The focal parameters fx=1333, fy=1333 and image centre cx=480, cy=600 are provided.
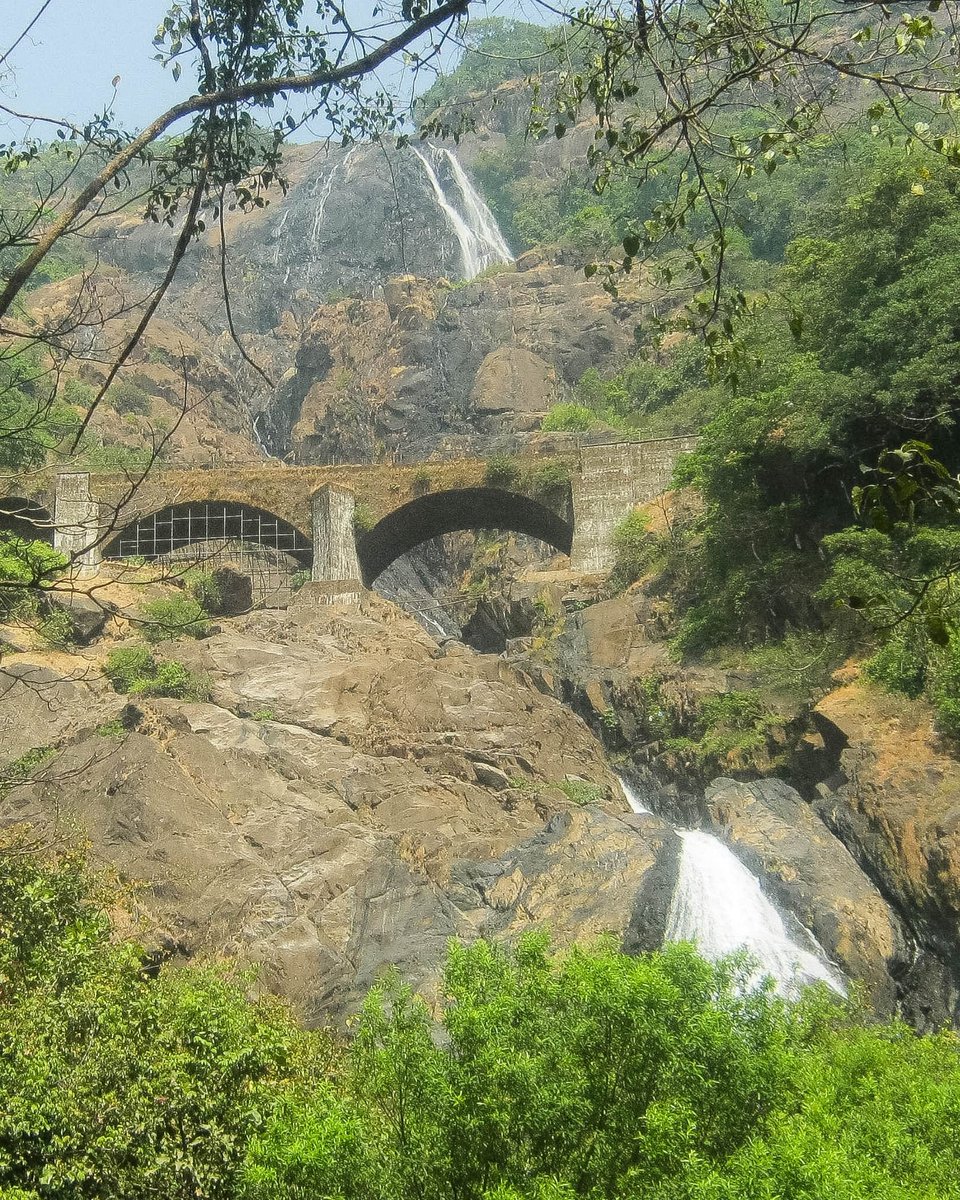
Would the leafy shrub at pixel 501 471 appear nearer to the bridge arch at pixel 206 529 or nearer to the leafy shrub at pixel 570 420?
the bridge arch at pixel 206 529

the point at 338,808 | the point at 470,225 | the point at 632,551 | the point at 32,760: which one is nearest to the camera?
the point at 338,808

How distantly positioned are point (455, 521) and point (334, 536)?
5.37 meters

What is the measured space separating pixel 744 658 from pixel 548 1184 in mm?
22584

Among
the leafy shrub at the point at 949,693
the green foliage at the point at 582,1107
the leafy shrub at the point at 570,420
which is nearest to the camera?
the green foliage at the point at 582,1107

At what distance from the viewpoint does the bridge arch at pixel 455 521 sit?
138 feet

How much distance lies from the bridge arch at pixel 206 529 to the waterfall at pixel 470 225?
1555 inches

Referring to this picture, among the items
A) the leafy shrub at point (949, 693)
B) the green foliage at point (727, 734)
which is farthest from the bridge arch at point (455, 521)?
the leafy shrub at point (949, 693)

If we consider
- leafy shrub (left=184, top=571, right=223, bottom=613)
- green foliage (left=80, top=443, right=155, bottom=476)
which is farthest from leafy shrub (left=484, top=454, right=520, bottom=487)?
green foliage (left=80, top=443, right=155, bottom=476)

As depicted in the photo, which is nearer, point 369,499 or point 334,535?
point 334,535

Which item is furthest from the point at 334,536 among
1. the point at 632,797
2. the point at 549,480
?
the point at 632,797

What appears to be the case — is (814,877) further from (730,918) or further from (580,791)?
(580,791)

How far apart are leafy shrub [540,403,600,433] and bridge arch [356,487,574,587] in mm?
8967

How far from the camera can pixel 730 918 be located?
872 inches

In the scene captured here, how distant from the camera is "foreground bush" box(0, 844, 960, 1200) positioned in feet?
31.2
